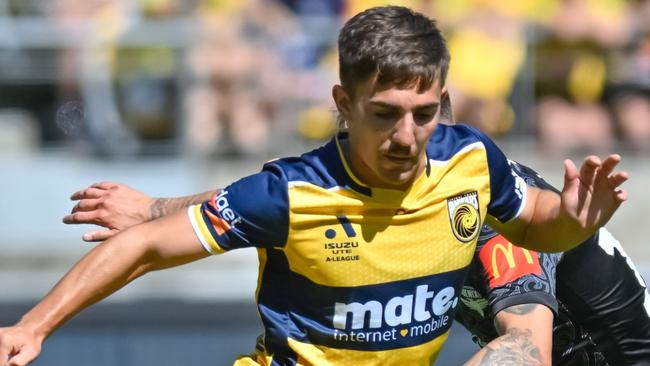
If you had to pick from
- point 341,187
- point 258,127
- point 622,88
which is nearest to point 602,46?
point 622,88

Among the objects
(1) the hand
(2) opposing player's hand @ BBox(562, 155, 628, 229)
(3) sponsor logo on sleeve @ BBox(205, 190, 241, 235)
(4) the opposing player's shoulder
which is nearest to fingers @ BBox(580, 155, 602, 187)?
(2) opposing player's hand @ BBox(562, 155, 628, 229)

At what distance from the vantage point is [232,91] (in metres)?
9.30

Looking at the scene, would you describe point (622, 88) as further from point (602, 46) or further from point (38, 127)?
point (38, 127)

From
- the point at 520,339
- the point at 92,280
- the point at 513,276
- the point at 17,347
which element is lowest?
the point at 520,339

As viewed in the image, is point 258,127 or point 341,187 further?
point 258,127

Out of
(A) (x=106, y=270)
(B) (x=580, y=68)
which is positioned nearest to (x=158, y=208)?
(A) (x=106, y=270)

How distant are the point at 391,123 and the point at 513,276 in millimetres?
957

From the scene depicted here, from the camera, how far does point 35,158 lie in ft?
30.7

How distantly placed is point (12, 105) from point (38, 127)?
0.27 metres

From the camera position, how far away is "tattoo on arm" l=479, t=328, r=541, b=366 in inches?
166

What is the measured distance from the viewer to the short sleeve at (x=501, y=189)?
4246 millimetres

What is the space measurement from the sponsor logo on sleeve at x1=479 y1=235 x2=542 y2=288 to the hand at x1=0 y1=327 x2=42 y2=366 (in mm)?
1666

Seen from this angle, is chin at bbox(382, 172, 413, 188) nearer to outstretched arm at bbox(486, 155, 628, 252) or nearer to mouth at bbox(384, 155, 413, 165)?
mouth at bbox(384, 155, 413, 165)

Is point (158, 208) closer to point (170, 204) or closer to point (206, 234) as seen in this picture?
point (170, 204)
